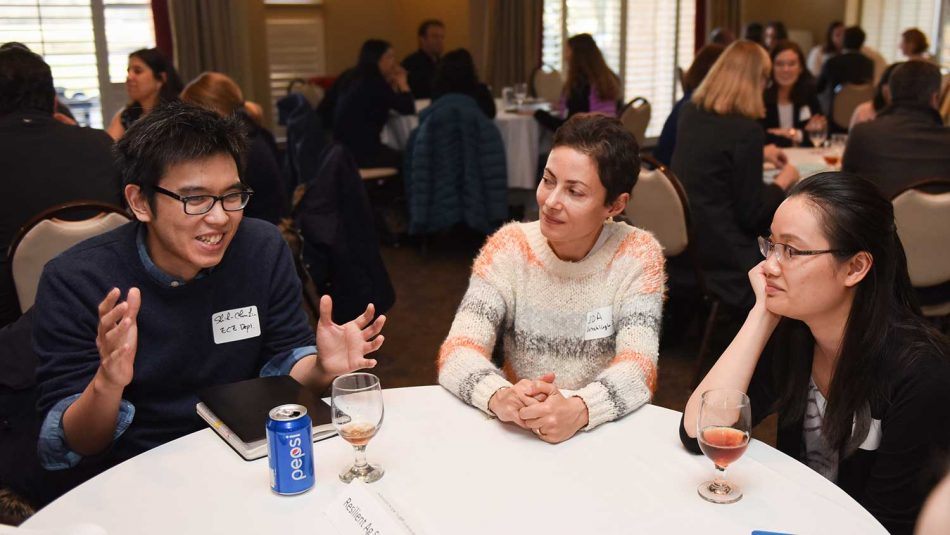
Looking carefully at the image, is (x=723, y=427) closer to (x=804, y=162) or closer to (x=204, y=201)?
(x=204, y=201)

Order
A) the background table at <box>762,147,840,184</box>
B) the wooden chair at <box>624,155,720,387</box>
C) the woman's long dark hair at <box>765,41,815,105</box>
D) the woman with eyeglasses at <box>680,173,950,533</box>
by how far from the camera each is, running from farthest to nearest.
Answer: the woman's long dark hair at <box>765,41,815,105</box>, the background table at <box>762,147,840,184</box>, the wooden chair at <box>624,155,720,387</box>, the woman with eyeglasses at <box>680,173,950,533</box>

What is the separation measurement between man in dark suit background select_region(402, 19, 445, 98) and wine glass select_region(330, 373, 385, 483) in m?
6.51

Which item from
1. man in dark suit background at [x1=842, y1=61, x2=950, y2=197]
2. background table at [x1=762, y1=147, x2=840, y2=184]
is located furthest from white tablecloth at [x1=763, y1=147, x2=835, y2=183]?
man in dark suit background at [x1=842, y1=61, x2=950, y2=197]

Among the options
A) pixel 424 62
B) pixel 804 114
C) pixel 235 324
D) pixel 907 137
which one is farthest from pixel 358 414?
pixel 424 62

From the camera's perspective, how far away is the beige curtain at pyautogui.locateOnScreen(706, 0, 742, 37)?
32.1 ft

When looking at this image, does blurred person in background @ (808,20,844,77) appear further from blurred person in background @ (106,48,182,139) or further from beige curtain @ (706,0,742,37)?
blurred person in background @ (106,48,182,139)

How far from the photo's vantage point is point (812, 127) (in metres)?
4.62

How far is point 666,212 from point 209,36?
4.51 m

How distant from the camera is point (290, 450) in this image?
1367 millimetres

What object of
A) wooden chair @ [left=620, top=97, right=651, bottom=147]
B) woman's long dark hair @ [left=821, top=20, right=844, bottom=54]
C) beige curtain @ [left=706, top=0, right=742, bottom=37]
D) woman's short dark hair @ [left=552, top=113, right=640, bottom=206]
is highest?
beige curtain @ [left=706, top=0, right=742, bottom=37]

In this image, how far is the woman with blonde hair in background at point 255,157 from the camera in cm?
366

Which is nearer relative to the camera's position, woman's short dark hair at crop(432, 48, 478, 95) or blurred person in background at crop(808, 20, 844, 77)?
woman's short dark hair at crop(432, 48, 478, 95)

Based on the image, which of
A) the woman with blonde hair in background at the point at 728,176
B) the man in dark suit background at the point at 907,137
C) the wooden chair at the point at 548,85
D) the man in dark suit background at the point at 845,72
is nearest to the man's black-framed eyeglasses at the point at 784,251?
the woman with blonde hair in background at the point at 728,176

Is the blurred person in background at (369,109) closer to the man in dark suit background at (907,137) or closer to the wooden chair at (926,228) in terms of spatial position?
the man in dark suit background at (907,137)
